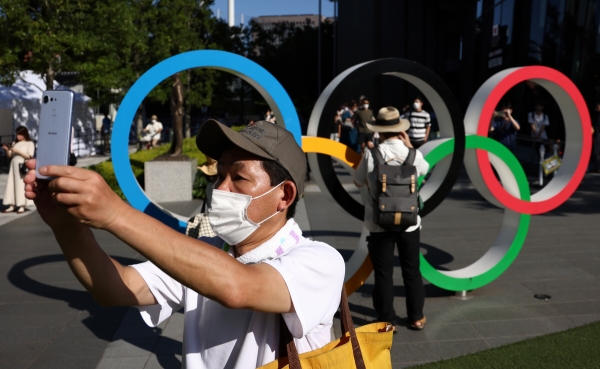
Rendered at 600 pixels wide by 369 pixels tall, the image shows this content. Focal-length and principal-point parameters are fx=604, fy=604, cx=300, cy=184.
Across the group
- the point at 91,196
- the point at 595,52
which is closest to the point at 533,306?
the point at 91,196

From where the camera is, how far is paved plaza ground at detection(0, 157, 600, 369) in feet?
17.6

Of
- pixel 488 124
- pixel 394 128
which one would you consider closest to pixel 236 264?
pixel 394 128

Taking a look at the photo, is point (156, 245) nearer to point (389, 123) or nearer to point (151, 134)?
point (389, 123)

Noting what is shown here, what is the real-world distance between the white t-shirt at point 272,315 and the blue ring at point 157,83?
3918 millimetres

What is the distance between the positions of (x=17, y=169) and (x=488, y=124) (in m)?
8.97

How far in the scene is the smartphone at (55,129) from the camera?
1.48m

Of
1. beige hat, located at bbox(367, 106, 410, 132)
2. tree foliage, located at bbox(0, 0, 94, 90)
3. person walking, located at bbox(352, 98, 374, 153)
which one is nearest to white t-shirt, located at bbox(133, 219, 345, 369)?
beige hat, located at bbox(367, 106, 410, 132)

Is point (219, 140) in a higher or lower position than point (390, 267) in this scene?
higher

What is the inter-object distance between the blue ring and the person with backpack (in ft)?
2.91

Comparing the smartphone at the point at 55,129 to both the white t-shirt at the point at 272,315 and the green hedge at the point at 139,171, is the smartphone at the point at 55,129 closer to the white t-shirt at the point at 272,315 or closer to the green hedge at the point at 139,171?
the white t-shirt at the point at 272,315

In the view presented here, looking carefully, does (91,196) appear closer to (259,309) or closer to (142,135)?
(259,309)

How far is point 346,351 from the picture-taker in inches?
75.6

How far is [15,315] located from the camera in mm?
6316

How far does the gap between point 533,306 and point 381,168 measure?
95.0 inches
